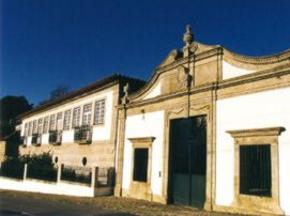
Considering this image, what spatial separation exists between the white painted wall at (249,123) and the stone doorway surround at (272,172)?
150 mm

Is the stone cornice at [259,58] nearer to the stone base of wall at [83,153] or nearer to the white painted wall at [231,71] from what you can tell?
the white painted wall at [231,71]

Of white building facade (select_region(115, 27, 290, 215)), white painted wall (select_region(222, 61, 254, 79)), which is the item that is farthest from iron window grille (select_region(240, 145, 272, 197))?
white painted wall (select_region(222, 61, 254, 79))

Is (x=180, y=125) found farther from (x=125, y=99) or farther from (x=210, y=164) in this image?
(x=125, y=99)

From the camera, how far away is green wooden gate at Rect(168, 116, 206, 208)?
47.2ft

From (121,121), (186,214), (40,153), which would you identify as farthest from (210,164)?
(40,153)

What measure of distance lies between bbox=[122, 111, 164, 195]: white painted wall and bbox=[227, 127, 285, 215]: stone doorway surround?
430 centimetres

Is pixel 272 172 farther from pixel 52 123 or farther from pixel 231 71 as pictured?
pixel 52 123

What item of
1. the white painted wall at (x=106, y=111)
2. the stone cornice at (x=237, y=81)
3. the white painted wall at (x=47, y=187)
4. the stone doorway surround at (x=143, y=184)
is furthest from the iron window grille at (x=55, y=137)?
the stone cornice at (x=237, y=81)

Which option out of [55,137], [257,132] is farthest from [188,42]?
[55,137]

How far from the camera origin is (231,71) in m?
13.5

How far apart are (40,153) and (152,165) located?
16.1 metres

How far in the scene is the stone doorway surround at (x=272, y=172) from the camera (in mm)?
11227

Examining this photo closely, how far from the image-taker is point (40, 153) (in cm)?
3016

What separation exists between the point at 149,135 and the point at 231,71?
17.9 ft
